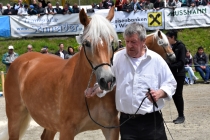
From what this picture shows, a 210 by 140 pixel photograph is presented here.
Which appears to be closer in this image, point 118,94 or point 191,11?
point 118,94

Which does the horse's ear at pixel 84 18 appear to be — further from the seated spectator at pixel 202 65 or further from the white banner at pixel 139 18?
the white banner at pixel 139 18

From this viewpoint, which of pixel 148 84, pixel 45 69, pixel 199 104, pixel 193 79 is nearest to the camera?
pixel 148 84

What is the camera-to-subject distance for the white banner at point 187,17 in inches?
737

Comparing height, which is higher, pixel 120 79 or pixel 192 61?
pixel 120 79

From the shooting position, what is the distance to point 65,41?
18.6 metres

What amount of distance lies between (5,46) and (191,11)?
8.80m

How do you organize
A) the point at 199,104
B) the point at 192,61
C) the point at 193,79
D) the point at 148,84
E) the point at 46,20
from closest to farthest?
the point at 148,84 → the point at 199,104 → the point at 193,79 → the point at 192,61 → the point at 46,20

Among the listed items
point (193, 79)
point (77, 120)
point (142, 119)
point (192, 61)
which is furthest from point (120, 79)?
point (192, 61)

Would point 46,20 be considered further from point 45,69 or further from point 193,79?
point 45,69

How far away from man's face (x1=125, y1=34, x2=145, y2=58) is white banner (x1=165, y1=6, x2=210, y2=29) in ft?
50.0

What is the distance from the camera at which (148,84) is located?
368cm

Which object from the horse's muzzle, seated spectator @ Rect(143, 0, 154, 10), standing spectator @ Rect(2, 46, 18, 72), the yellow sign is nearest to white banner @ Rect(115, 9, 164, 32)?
the yellow sign

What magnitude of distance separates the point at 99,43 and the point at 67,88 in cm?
89

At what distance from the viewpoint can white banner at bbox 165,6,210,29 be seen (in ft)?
61.4
